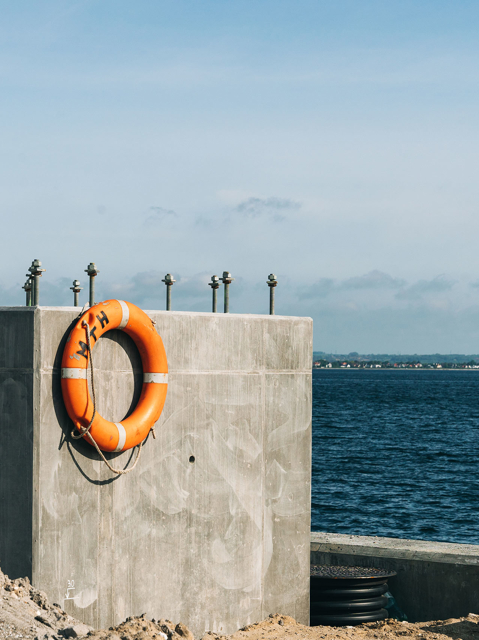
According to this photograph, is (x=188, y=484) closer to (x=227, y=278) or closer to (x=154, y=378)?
(x=154, y=378)

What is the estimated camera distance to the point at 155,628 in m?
6.00

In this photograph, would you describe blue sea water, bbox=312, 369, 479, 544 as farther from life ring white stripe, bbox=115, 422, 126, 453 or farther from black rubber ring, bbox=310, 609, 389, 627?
life ring white stripe, bbox=115, 422, 126, 453

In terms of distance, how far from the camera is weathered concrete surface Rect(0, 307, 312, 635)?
588cm

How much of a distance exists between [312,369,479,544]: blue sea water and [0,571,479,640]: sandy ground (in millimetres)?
9795

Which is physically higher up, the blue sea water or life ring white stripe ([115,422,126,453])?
life ring white stripe ([115,422,126,453])

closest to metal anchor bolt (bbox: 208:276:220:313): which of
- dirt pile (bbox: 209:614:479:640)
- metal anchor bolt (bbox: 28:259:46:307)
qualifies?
metal anchor bolt (bbox: 28:259:46:307)

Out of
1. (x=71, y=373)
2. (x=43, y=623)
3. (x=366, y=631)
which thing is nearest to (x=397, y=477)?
(x=366, y=631)

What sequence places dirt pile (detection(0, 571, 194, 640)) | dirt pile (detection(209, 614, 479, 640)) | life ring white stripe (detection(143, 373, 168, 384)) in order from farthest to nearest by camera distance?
dirt pile (detection(209, 614, 479, 640)) < life ring white stripe (detection(143, 373, 168, 384)) < dirt pile (detection(0, 571, 194, 640))

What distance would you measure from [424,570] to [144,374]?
4.34 m

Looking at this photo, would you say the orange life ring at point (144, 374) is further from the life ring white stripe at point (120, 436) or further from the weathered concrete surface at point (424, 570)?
the weathered concrete surface at point (424, 570)

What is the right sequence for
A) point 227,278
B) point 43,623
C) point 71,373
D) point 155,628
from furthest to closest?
1. point 227,278
2. point 155,628
3. point 71,373
4. point 43,623

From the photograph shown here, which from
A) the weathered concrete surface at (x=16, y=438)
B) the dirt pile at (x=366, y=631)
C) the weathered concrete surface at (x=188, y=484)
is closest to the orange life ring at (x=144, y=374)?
the weathered concrete surface at (x=188, y=484)

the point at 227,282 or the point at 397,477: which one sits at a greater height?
the point at 227,282

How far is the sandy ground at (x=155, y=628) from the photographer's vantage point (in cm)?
508
